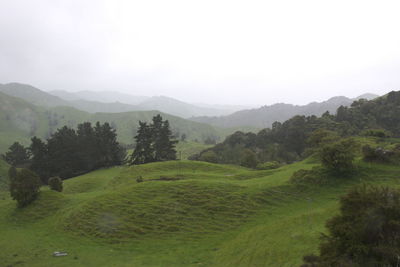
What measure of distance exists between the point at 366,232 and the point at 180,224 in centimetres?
2117

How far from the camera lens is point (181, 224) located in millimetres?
30609

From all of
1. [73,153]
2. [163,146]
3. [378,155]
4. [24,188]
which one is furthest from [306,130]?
[24,188]

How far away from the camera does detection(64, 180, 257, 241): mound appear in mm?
29953

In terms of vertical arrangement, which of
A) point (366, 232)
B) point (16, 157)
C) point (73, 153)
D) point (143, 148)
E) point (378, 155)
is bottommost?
point (366, 232)

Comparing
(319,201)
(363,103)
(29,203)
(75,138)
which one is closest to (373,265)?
(319,201)

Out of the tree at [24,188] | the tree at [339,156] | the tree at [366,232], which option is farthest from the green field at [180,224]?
the tree at [366,232]

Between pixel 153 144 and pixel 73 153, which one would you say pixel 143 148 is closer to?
pixel 153 144

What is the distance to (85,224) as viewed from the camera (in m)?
32.5

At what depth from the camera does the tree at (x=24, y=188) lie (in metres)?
39.0

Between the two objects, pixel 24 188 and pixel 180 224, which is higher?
pixel 24 188

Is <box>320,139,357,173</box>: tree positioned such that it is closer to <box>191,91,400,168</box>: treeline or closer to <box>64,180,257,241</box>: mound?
<box>64,180,257,241</box>: mound

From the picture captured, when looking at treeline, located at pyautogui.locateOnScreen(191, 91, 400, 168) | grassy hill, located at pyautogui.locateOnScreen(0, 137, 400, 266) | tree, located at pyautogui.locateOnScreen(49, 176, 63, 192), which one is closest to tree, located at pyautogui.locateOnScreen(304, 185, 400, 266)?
grassy hill, located at pyautogui.locateOnScreen(0, 137, 400, 266)

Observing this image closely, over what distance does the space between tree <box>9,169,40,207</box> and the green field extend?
1.15 m

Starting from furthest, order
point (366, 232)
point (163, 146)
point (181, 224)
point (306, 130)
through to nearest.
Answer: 1. point (306, 130)
2. point (163, 146)
3. point (181, 224)
4. point (366, 232)
